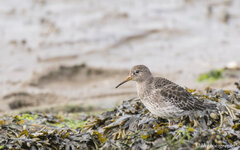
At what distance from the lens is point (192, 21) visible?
11719 millimetres

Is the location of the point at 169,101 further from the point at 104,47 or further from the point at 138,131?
the point at 104,47

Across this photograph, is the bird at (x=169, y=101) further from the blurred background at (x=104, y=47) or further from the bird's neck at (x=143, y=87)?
the blurred background at (x=104, y=47)

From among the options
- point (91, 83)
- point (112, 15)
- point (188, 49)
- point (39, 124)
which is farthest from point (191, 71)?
point (39, 124)

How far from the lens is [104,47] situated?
10719 mm

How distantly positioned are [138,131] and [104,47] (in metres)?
6.07

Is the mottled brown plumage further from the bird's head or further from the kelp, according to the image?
the bird's head

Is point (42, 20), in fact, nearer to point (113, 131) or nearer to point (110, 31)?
point (110, 31)

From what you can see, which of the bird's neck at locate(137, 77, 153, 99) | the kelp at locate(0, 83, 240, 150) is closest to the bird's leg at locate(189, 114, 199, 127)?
the kelp at locate(0, 83, 240, 150)

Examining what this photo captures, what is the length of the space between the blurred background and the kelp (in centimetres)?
233

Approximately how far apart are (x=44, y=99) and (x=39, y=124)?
2792 mm

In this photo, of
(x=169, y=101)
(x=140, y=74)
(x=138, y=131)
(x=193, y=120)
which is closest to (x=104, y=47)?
(x=140, y=74)

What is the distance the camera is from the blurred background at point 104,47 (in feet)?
29.2

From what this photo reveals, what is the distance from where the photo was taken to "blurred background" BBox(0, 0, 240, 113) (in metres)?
8.91

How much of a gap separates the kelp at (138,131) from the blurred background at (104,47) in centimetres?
233
